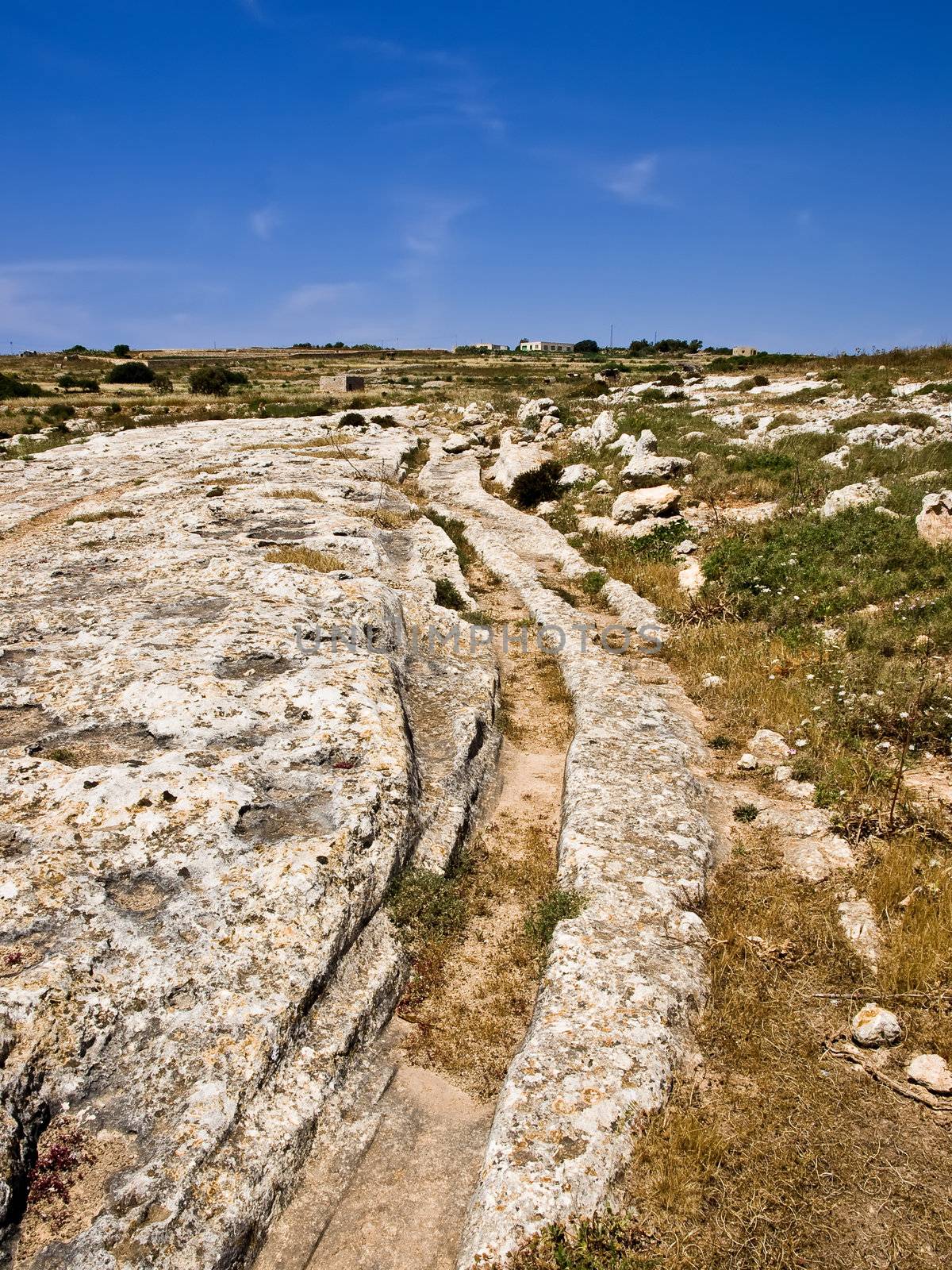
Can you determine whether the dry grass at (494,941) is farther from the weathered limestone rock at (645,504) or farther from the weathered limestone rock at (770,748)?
the weathered limestone rock at (645,504)

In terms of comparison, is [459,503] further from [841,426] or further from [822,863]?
[822,863]

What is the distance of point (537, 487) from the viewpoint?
22094 mm

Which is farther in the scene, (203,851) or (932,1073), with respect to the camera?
(203,851)

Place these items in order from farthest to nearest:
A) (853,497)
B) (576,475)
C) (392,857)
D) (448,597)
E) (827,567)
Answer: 1. (576,475)
2. (853,497)
3. (448,597)
4. (827,567)
5. (392,857)

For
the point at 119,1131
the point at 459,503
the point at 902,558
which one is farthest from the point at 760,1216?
the point at 459,503

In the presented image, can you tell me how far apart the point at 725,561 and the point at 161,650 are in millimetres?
10121

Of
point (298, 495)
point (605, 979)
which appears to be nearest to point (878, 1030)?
point (605, 979)

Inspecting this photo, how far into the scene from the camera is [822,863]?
621cm

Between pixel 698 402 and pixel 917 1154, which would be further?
pixel 698 402

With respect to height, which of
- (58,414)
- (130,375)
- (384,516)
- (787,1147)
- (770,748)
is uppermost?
(130,375)

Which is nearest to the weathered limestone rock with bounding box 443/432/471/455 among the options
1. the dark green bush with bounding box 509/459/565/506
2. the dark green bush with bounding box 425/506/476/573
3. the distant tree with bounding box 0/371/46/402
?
the dark green bush with bounding box 509/459/565/506

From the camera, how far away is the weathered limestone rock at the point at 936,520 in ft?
39.0

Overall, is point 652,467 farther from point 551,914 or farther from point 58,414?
point 58,414

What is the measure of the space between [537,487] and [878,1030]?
62.4 feet
